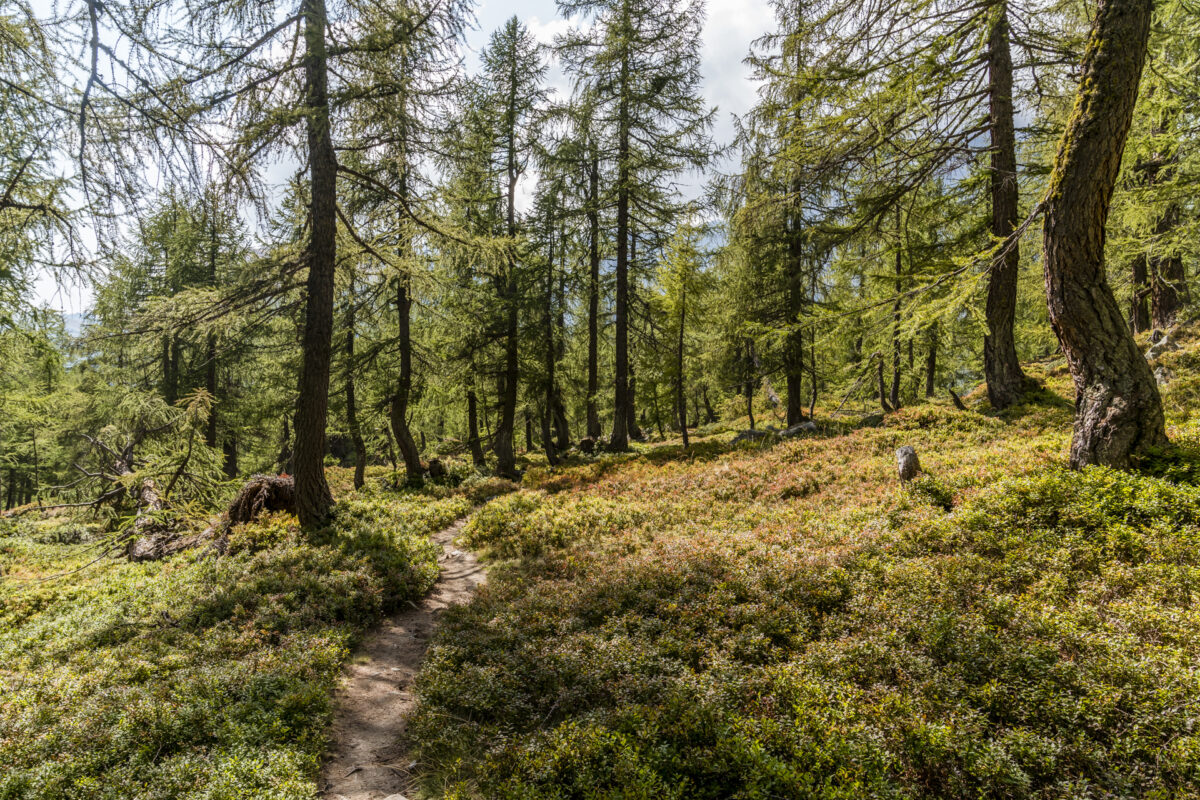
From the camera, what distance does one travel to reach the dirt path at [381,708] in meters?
4.38

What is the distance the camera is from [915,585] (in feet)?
19.4

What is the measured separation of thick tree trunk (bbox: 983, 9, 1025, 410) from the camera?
36.8 feet

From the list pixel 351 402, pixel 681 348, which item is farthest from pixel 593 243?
pixel 351 402

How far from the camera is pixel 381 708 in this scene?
562 cm

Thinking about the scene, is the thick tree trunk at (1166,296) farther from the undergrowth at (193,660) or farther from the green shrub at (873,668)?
the undergrowth at (193,660)

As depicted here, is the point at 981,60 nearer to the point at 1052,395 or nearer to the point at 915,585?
the point at 1052,395

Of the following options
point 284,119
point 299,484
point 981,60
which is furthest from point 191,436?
point 981,60

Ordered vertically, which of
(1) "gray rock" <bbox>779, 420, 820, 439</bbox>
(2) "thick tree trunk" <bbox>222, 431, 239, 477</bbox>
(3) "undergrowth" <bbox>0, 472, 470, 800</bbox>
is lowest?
(3) "undergrowth" <bbox>0, 472, 470, 800</bbox>

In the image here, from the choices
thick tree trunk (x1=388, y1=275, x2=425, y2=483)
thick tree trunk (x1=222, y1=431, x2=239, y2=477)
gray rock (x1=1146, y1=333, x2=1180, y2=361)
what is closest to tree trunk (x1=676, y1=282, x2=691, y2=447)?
thick tree trunk (x1=388, y1=275, x2=425, y2=483)

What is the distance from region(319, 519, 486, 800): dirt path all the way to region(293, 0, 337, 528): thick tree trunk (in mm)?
4440

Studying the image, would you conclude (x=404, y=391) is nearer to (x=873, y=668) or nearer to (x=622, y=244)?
(x=622, y=244)

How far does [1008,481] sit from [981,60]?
9.98 meters

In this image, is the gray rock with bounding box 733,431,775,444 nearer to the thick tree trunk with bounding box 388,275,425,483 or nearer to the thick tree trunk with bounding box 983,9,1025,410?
the thick tree trunk with bounding box 983,9,1025,410

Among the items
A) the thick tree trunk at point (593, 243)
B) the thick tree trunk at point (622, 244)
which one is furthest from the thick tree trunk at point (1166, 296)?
the thick tree trunk at point (593, 243)
